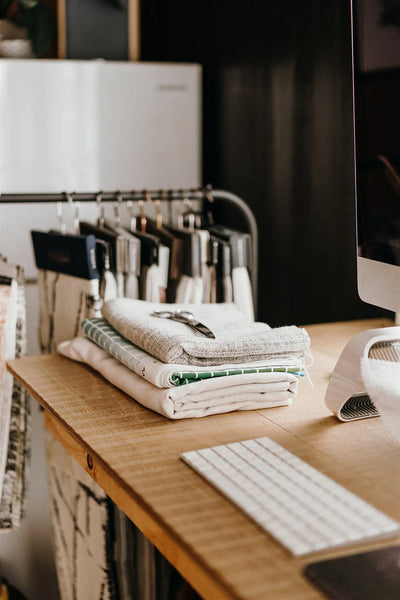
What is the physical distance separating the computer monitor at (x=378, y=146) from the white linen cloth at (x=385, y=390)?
12cm

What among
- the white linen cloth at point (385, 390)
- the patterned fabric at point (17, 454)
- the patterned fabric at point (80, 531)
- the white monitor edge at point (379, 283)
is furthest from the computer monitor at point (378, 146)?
the patterned fabric at point (17, 454)

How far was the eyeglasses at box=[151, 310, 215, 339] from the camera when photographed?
4.08 ft

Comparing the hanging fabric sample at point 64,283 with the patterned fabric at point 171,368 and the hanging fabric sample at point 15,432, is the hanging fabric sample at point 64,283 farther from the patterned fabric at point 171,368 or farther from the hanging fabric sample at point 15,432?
the patterned fabric at point 171,368

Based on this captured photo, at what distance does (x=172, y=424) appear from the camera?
1089 mm

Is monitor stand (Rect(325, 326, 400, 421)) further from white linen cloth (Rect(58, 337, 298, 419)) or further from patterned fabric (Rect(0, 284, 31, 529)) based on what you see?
patterned fabric (Rect(0, 284, 31, 529))

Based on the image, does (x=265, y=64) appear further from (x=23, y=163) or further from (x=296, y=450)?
(x=296, y=450)

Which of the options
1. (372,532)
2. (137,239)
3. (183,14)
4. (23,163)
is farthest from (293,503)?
(183,14)

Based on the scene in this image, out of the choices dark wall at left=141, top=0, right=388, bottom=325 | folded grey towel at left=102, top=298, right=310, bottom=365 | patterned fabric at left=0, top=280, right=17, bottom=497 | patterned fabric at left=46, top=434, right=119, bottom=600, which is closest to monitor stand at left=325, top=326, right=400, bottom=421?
folded grey towel at left=102, top=298, right=310, bottom=365

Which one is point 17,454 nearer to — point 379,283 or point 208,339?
point 208,339

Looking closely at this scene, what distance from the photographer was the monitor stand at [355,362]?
42.2 inches

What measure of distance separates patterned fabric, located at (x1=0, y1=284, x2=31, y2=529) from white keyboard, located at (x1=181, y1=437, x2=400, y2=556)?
718mm

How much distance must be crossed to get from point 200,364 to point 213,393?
0.18 feet

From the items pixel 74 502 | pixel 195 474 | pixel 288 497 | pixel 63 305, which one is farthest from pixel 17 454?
pixel 288 497

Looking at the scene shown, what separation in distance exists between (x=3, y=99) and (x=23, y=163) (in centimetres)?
20
